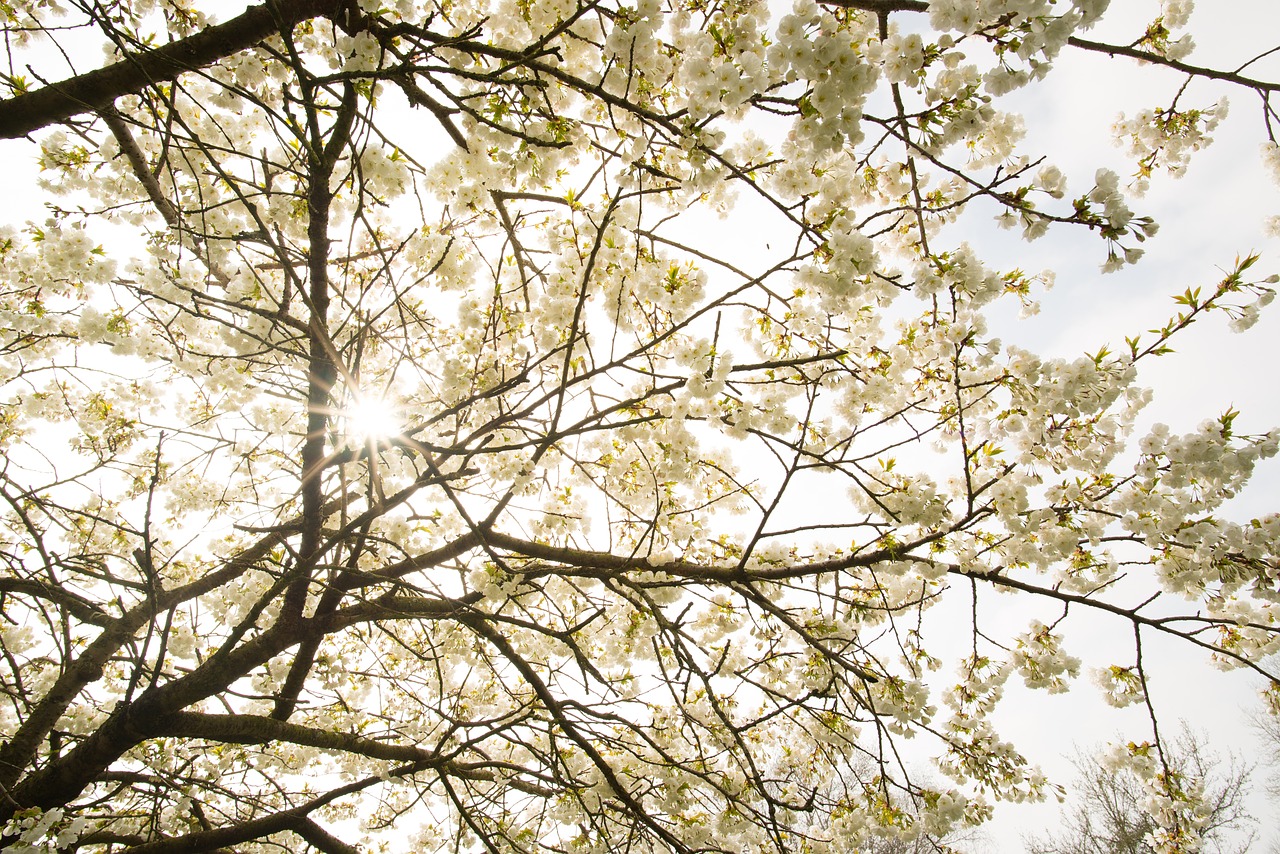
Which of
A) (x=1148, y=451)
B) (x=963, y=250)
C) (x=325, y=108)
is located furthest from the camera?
(x=1148, y=451)

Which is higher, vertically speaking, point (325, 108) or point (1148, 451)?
point (325, 108)

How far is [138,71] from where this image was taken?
2.84m

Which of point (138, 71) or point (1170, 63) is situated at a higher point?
point (138, 71)

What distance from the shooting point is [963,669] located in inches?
169

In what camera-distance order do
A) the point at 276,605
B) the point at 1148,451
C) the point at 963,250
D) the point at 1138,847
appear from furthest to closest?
the point at 1138,847 < the point at 276,605 < the point at 1148,451 < the point at 963,250

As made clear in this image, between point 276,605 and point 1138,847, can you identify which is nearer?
point 276,605

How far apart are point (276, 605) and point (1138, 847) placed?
820 inches

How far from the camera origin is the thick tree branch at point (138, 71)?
2754 mm

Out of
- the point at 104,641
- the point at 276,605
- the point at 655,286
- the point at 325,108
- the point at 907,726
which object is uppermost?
the point at 325,108

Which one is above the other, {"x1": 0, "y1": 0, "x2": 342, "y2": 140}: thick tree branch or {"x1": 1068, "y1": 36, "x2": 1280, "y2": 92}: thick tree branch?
{"x1": 0, "y1": 0, "x2": 342, "y2": 140}: thick tree branch

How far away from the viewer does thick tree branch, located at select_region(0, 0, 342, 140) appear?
275 cm

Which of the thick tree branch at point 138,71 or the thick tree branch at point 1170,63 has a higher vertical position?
the thick tree branch at point 138,71

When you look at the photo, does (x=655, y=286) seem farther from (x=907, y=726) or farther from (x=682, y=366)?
(x=907, y=726)

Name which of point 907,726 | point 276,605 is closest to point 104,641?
point 276,605
